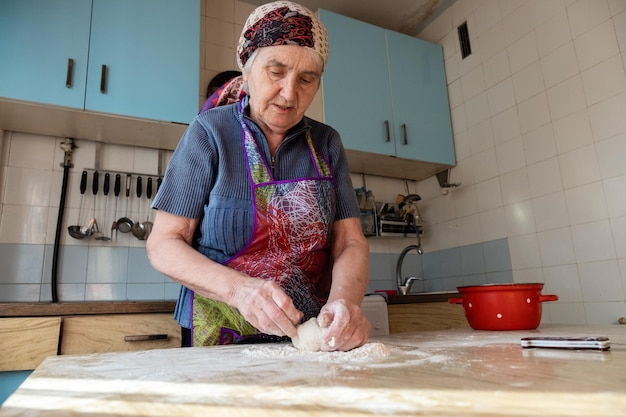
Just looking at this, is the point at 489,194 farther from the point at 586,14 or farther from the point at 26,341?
the point at 26,341

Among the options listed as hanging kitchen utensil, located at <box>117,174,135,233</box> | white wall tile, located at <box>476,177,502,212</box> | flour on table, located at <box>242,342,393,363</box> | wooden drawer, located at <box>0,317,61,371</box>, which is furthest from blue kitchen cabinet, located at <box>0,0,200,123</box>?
white wall tile, located at <box>476,177,502,212</box>

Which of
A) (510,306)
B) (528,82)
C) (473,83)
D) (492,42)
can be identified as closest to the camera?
(510,306)

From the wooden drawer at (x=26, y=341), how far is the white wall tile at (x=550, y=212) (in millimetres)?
2061

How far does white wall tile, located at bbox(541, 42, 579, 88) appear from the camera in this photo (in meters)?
1.98

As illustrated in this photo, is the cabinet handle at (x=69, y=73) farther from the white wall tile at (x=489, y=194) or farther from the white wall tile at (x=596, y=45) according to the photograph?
the white wall tile at (x=596, y=45)

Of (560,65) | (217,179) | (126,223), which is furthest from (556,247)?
(126,223)

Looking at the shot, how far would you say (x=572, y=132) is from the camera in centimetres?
196

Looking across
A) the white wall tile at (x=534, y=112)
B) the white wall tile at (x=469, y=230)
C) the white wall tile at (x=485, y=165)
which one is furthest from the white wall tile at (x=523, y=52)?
the white wall tile at (x=469, y=230)

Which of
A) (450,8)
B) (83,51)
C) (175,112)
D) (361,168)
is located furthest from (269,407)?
(450,8)

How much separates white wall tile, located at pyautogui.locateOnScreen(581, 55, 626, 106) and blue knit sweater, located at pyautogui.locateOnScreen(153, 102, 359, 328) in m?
1.53

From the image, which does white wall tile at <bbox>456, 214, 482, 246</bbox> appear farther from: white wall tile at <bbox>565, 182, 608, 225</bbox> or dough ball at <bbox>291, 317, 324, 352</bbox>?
dough ball at <bbox>291, 317, 324, 352</bbox>

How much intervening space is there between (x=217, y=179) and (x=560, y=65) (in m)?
1.86

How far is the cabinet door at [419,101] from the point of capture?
2.52 m

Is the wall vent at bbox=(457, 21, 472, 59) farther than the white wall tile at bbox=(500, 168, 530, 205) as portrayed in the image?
Yes
